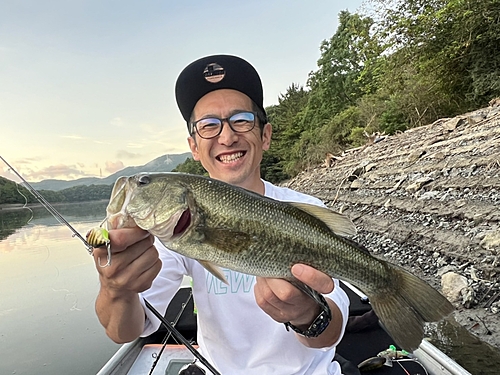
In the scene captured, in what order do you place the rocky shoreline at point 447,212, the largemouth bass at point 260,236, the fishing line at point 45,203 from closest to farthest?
the largemouth bass at point 260,236, the fishing line at point 45,203, the rocky shoreline at point 447,212

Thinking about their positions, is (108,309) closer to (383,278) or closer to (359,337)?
(383,278)

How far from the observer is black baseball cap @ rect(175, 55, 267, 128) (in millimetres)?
2795

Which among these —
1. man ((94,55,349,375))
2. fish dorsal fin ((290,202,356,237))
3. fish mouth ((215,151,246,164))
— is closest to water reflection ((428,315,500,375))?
man ((94,55,349,375))

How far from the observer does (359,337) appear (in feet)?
14.3

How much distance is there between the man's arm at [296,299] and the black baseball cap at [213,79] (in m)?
1.51

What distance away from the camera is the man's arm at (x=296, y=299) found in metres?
1.86

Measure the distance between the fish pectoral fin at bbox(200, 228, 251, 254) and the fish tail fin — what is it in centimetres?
82

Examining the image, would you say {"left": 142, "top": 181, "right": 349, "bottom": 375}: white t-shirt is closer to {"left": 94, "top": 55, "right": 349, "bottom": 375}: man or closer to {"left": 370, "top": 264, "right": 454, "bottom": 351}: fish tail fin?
{"left": 94, "top": 55, "right": 349, "bottom": 375}: man

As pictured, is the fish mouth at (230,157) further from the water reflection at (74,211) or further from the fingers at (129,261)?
the fingers at (129,261)

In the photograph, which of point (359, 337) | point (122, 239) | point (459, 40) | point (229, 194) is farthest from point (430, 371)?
point (459, 40)

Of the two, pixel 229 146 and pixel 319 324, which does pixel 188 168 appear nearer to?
pixel 229 146

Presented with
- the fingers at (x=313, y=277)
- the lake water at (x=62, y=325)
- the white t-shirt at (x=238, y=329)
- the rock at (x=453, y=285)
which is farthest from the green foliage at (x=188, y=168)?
the fingers at (x=313, y=277)

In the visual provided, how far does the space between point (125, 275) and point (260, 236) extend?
678 millimetres

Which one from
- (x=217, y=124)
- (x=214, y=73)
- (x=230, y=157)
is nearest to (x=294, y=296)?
(x=230, y=157)
